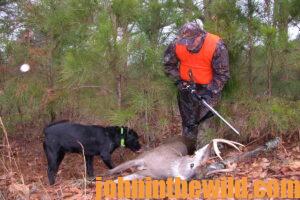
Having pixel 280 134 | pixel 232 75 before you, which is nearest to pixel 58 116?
pixel 232 75

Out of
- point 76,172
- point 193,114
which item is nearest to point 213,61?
point 193,114

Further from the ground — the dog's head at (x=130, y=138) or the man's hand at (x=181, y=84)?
the man's hand at (x=181, y=84)

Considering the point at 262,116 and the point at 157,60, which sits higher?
the point at 157,60

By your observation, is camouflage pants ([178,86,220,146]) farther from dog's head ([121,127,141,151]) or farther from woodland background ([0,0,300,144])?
dog's head ([121,127,141,151])

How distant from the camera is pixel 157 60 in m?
8.16

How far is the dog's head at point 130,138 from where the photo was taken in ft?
27.6

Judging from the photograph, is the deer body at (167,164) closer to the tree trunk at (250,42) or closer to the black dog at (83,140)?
the black dog at (83,140)

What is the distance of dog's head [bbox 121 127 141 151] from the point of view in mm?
8398

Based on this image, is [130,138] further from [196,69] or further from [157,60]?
[196,69]

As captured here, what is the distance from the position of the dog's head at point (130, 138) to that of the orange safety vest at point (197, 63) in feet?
4.12

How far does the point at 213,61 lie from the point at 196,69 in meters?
0.33

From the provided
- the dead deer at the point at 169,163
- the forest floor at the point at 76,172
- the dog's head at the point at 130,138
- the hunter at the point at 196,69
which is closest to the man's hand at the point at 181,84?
the hunter at the point at 196,69

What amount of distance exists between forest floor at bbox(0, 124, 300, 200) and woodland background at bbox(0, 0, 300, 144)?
0.51m

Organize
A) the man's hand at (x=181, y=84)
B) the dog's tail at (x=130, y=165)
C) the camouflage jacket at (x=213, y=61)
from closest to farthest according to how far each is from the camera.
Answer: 1. the dog's tail at (x=130, y=165)
2. the camouflage jacket at (x=213, y=61)
3. the man's hand at (x=181, y=84)
